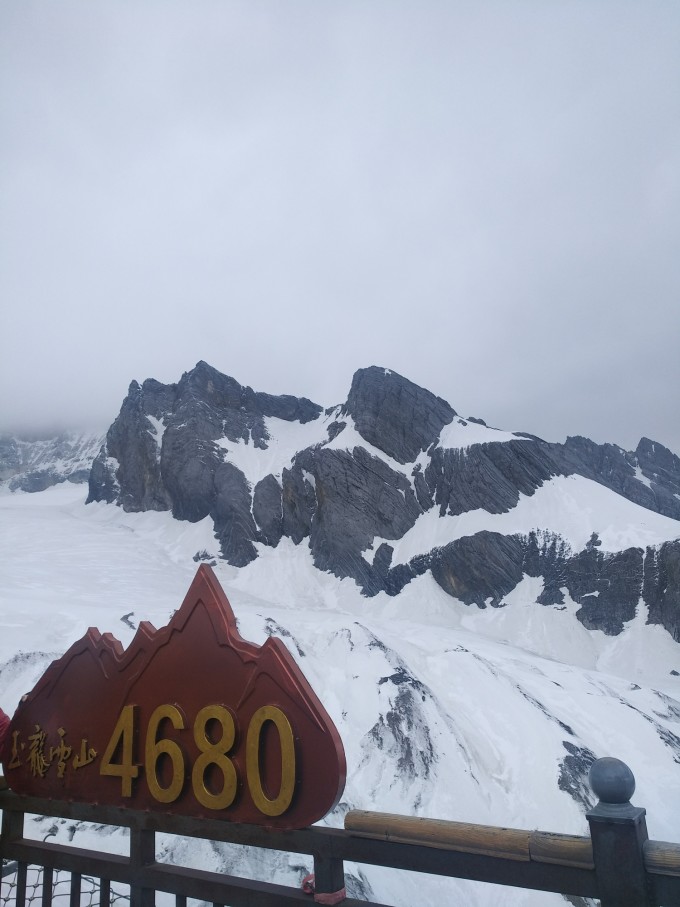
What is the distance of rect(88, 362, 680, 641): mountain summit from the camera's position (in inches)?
2028

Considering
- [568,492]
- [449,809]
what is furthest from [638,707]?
[568,492]

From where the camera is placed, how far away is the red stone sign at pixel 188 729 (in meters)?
3.83

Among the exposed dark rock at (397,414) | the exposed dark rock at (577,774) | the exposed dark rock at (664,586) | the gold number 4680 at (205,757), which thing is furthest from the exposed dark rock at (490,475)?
the gold number 4680 at (205,757)

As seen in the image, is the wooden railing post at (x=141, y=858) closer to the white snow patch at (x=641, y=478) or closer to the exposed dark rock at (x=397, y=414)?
the exposed dark rock at (x=397, y=414)

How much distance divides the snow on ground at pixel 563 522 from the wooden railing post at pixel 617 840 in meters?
52.9

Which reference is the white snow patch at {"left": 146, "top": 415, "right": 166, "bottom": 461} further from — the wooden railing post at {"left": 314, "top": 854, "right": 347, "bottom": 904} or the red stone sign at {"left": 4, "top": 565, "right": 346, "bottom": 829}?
the wooden railing post at {"left": 314, "top": 854, "right": 347, "bottom": 904}

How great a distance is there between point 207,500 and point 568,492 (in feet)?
137

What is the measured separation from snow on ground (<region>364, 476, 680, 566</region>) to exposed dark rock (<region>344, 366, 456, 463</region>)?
10282 millimetres

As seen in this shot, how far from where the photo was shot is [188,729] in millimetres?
4332

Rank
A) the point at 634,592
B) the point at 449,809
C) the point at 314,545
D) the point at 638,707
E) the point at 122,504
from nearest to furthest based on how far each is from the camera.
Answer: the point at 449,809 < the point at 638,707 < the point at 634,592 < the point at 314,545 < the point at 122,504

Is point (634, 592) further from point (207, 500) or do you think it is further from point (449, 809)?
point (207, 500)

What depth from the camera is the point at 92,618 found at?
25812 millimetres

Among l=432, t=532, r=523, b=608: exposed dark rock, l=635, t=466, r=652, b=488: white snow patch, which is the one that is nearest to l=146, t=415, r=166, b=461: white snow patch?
l=432, t=532, r=523, b=608: exposed dark rock

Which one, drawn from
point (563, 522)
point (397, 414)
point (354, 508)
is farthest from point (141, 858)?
point (397, 414)
